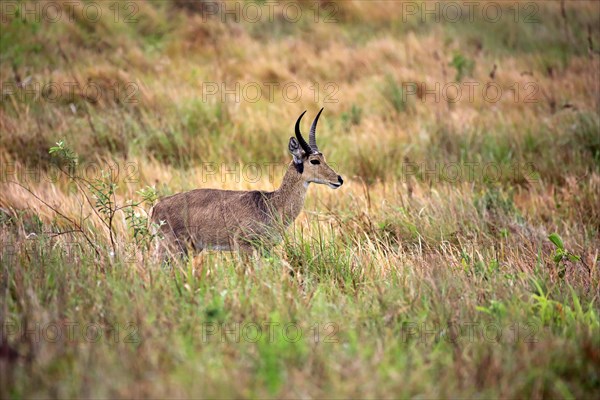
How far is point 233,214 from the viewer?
5.95m

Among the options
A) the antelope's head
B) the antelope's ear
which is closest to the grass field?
the antelope's head

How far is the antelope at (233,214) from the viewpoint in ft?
19.0

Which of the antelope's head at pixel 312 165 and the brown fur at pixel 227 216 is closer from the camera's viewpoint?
the brown fur at pixel 227 216

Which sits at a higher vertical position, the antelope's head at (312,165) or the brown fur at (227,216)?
the antelope's head at (312,165)

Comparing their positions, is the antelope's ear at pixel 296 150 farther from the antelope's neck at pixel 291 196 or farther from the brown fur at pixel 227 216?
the antelope's neck at pixel 291 196

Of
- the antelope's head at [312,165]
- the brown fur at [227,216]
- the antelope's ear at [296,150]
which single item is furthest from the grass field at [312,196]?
the antelope's ear at [296,150]

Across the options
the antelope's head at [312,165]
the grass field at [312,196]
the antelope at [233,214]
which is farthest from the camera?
the antelope's head at [312,165]

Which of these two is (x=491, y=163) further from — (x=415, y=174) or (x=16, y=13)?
(x=16, y=13)

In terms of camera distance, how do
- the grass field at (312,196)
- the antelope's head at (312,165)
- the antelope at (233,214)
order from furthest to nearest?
the antelope's head at (312,165) → the antelope at (233,214) → the grass field at (312,196)

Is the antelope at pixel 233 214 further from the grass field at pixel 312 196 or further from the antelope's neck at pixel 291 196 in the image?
the grass field at pixel 312 196

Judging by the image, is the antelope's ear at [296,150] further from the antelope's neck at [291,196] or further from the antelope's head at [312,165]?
the antelope's neck at [291,196]

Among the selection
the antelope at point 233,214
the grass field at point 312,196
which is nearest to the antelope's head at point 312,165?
the antelope at point 233,214

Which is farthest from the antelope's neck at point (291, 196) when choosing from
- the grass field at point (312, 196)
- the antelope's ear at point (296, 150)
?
the grass field at point (312, 196)

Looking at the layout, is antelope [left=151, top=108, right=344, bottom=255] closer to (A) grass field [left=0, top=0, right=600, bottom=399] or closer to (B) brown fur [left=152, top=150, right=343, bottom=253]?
(B) brown fur [left=152, top=150, right=343, bottom=253]
